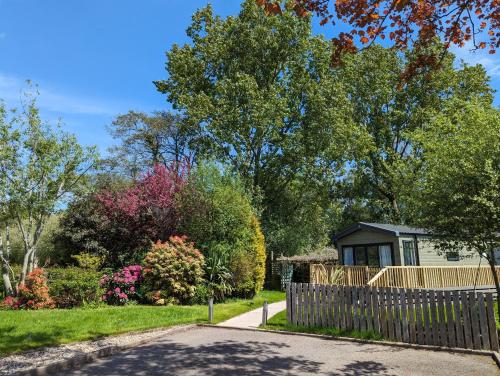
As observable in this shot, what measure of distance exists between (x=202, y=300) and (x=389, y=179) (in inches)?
1041

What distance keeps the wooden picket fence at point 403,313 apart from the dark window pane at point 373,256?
14191mm

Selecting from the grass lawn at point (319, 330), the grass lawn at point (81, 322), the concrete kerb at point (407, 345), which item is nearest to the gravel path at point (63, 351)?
the grass lawn at point (81, 322)

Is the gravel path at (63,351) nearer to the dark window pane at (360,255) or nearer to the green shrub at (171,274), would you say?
the green shrub at (171,274)

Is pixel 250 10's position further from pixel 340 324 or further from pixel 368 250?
pixel 340 324

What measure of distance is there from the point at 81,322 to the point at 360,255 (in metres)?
18.1

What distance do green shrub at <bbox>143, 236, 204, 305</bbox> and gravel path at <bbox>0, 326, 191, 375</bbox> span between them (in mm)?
5707

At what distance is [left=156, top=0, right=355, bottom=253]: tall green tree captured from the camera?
30.0 metres

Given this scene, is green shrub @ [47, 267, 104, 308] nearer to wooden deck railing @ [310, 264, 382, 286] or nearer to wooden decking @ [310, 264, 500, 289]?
wooden decking @ [310, 264, 500, 289]

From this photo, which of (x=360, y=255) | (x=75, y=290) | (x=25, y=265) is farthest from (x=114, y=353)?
(x=360, y=255)

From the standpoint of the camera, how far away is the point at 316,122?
3106 cm

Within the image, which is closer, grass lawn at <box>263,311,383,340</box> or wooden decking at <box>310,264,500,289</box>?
grass lawn at <box>263,311,383,340</box>

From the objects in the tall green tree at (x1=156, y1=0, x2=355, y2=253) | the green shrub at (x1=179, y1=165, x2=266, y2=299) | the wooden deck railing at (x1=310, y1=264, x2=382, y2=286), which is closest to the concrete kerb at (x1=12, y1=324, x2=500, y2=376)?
the green shrub at (x1=179, y1=165, x2=266, y2=299)

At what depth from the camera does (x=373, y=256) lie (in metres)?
25.1

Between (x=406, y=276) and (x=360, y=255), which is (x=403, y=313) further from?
(x=360, y=255)
